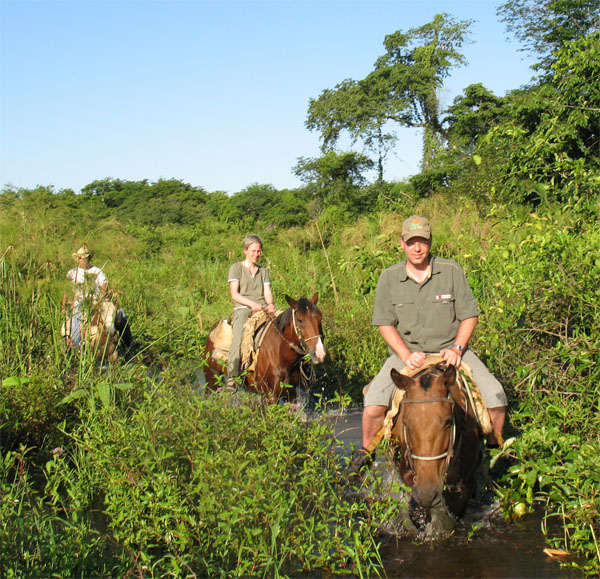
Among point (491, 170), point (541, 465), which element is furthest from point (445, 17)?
point (541, 465)

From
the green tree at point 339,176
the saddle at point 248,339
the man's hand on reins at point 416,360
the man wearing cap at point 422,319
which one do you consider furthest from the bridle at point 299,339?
the green tree at point 339,176

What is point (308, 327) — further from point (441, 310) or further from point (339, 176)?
point (339, 176)

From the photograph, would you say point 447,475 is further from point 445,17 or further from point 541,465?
point 445,17

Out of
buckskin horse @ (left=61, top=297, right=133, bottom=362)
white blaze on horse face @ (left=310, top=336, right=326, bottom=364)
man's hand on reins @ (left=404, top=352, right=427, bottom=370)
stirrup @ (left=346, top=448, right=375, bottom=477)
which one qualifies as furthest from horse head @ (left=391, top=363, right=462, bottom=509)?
buckskin horse @ (left=61, top=297, right=133, bottom=362)

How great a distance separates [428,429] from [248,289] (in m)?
5.33

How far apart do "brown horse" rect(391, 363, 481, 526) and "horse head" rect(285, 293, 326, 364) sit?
9.25 feet

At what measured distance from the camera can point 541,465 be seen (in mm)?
4766

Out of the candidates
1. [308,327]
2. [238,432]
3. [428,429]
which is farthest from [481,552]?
[308,327]

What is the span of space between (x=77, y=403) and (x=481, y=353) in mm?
4472

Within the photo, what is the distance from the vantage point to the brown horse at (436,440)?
421cm

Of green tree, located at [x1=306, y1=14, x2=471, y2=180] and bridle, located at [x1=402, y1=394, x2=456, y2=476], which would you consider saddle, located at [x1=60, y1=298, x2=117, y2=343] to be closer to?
bridle, located at [x1=402, y1=394, x2=456, y2=476]

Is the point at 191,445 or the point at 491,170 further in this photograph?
the point at 491,170

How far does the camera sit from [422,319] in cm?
545

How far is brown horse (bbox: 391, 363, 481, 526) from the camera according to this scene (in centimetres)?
421
